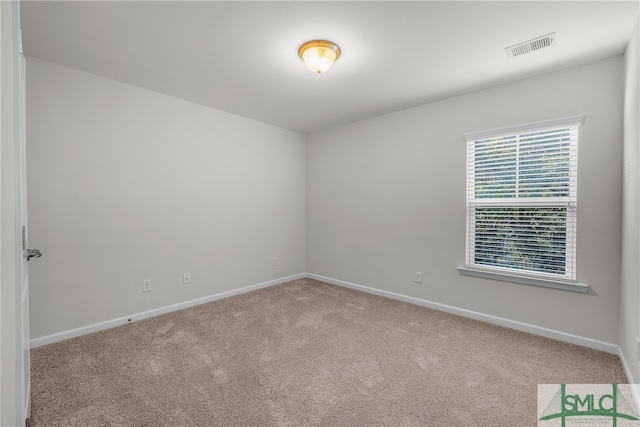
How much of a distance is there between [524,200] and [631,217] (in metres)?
0.81

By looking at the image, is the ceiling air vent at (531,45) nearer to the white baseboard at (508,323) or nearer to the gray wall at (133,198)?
the white baseboard at (508,323)

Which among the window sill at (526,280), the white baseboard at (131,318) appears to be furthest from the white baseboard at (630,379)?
the white baseboard at (131,318)

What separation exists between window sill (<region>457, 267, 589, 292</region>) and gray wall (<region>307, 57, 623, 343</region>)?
0.19ft

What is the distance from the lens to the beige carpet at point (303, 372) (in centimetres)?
170

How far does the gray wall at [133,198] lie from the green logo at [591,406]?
3.47m

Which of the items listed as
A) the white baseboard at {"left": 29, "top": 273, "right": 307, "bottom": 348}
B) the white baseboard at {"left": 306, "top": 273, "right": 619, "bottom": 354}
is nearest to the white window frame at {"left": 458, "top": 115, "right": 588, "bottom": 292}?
the white baseboard at {"left": 306, "top": 273, "right": 619, "bottom": 354}

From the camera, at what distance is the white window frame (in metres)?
2.60

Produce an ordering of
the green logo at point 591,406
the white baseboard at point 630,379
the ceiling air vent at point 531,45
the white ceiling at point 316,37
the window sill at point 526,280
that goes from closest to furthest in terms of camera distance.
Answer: the green logo at point 591,406 → the white baseboard at point 630,379 → the white ceiling at point 316,37 → the ceiling air vent at point 531,45 → the window sill at point 526,280

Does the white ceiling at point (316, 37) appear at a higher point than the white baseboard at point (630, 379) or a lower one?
higher

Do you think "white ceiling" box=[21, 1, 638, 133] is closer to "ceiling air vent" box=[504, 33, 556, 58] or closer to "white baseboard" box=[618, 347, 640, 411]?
"ceiling air vent" box=[504, 33, 556, 58]

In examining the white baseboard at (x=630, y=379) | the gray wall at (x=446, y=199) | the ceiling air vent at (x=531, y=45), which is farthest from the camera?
the gray wall at (x=446, y=199)

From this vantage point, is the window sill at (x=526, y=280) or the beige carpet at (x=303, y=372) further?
the window sill at (x=526, y=280)

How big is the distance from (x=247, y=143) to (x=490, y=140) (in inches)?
121

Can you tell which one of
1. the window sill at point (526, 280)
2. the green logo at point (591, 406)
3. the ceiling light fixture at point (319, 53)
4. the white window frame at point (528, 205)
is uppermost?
the ceiling light fixture at point (319, 53)
